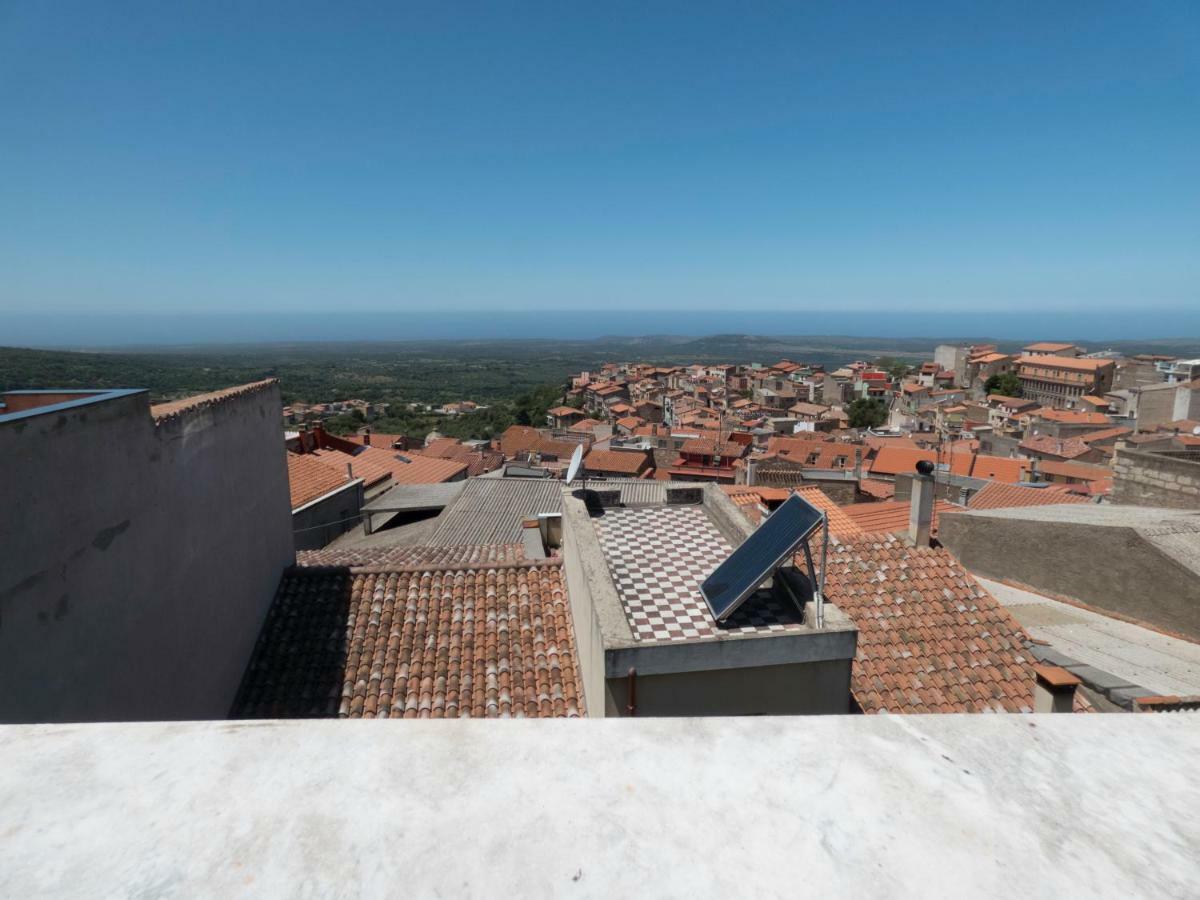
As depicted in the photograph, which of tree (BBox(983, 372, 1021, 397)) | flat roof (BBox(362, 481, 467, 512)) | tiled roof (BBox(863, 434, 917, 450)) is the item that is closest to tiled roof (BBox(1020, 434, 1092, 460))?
tiled roof (BBox(863, 434, 917, 450))

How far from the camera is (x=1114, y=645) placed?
8.50 m

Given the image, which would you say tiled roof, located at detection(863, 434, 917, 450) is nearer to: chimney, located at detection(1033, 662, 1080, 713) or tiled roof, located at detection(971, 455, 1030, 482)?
tiled roof, located at detection(971, 455, 1030, 482)

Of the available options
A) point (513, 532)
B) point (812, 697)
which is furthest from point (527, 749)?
point (513, 532)

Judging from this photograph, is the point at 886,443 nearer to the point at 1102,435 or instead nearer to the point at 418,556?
the point at 1102,435

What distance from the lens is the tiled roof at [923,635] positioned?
6238mm

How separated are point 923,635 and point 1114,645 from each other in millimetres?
3657

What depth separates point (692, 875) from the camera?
1.09 meters

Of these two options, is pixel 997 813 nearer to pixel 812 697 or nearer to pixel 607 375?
pixel 812 697

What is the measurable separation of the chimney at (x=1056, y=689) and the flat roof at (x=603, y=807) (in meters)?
5.02

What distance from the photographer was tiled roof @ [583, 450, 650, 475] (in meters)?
34.6

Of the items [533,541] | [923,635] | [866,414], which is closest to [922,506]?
[923,635]

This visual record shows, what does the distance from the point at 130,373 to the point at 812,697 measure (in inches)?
Answer: 4366

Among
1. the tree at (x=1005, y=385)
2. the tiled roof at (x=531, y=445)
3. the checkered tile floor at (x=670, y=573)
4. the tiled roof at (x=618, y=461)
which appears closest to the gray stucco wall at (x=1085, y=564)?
the checkered tile floor at (x=670, y=573)

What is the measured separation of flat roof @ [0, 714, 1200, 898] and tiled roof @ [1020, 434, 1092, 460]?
133 ft
